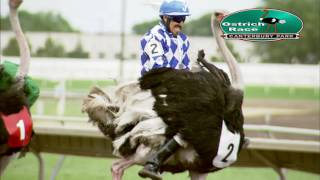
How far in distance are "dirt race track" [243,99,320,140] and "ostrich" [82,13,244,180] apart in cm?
1193

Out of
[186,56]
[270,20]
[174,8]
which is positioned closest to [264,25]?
[270,20]

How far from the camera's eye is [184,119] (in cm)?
670

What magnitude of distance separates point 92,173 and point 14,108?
11.3ft

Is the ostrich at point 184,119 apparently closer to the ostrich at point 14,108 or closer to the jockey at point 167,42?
Answer: the jockey at point 167,42

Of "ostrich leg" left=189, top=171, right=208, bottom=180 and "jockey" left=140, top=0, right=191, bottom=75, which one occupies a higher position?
"jockey" left=140, top=0, right=191, bottom=75

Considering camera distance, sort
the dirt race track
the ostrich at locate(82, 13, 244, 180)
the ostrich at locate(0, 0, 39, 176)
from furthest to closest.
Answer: the dirt race track
the ostrich at locate(82, 13, 244, 180)
the ostrich at locate(0, 0, 39, 176)

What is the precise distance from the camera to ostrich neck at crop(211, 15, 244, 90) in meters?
7.11

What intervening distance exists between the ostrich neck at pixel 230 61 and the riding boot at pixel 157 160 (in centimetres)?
77

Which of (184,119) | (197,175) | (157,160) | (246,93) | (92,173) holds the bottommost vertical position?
(246,93)

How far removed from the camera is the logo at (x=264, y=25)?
7.56m

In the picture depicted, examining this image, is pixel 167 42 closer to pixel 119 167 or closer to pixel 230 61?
pixel 230 61

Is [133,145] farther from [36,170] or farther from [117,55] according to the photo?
[117,55]

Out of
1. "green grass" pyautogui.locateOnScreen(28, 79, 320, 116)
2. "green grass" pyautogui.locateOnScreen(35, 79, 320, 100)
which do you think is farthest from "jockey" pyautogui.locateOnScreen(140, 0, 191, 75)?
"green grass" pyautogui.locateOnScreen(35, 79, 320, 100)

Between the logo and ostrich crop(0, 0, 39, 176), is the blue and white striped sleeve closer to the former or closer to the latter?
the logo
